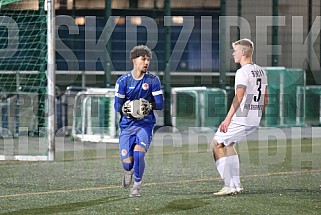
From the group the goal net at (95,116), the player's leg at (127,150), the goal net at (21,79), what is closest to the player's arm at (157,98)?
the player's leg at (127,150)

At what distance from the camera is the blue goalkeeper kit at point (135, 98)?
9.52 metres

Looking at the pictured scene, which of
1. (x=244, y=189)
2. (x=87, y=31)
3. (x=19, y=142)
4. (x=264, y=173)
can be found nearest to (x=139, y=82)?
(x=244, y=189)

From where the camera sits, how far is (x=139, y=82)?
9.52 m

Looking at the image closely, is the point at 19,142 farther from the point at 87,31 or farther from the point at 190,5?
the point at 190,5

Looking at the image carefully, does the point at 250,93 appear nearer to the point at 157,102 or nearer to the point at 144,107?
the point at 157,102

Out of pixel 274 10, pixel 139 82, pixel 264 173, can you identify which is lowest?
pixel 264 173

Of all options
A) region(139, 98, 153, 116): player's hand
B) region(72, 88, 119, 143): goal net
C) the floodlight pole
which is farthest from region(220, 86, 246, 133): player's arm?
region(72, 88, 119, 143): goal net

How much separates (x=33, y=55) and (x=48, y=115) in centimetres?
387

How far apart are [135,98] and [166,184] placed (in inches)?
63.2

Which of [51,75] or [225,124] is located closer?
[225,124]

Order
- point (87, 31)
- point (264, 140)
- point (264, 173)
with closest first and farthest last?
point (264, 173)
point (264, 140)
point (87, 31)

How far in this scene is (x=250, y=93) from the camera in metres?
9.68

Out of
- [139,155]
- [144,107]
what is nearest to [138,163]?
[139,155]

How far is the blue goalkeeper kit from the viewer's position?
9516mm
